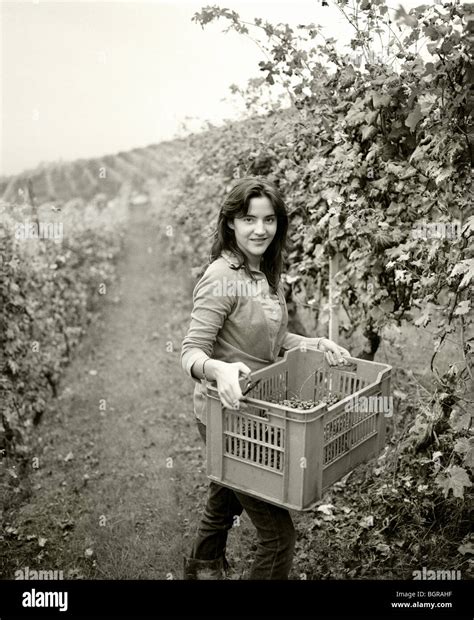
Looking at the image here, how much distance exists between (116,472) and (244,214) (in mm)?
2548

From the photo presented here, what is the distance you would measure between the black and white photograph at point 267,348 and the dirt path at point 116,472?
2cm

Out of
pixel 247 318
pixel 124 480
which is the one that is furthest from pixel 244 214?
pixel 124 480

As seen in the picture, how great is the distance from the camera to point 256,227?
96.0 inches

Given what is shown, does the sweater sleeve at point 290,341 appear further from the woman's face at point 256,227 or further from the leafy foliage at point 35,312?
the leafy foliage at point 35,312

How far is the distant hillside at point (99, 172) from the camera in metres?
12.8

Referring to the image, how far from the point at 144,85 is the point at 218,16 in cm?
209

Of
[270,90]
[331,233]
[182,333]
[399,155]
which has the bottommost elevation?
[182,333]

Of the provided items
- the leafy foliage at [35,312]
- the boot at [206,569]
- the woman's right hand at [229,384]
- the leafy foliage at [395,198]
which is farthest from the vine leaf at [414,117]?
the leafy foliage at [35,312]

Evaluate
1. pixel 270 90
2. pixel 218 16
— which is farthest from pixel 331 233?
pixel 270 90

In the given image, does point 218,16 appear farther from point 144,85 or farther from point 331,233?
point 144,85

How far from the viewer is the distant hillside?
12781mm

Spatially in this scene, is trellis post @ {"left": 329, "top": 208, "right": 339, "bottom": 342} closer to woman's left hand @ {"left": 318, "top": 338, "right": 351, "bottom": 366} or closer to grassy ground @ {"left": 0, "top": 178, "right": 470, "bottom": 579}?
grassy ground @ {"left": 0, "top": 178, "right": 470, "bottom": 579}

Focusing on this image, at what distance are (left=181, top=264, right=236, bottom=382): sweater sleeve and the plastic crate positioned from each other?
0.58 feet
